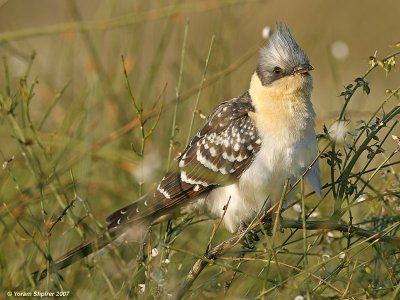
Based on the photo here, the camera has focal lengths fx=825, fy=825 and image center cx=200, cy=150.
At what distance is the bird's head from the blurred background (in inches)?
4.7

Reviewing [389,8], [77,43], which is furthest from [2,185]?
[389,8]

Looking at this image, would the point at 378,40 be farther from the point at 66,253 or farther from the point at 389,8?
the point at 66,253

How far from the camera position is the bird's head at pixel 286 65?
4.24 meters

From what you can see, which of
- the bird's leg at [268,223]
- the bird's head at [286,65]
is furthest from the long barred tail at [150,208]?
the bird's head at [286,65]

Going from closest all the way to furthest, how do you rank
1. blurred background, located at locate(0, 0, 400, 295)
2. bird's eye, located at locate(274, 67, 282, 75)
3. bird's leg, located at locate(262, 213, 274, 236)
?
blurred background, located at locate(0, 0, 400, 295)
bird's leg, located at locate(262, 213, 274, 236)
bird's eye, located at locate(274, 67, 282, 75)

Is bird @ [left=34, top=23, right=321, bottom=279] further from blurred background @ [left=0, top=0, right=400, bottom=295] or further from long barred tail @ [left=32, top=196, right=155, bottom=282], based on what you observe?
blurred background @ [left=0, top=0, right=400, bottom=295]

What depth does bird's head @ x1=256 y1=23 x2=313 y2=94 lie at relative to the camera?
13.9 ft

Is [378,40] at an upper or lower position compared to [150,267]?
upper

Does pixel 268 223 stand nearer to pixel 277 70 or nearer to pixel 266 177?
pixel 266 177

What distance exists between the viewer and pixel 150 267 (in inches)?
125

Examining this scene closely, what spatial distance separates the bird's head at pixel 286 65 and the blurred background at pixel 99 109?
0.12m

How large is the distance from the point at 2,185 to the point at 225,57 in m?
2.22

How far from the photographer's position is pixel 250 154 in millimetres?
4293

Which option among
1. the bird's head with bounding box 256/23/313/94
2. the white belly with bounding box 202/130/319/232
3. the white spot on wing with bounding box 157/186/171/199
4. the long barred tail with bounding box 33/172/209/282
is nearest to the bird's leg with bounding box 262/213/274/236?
the white belly with bounding box 202/130/319/232
